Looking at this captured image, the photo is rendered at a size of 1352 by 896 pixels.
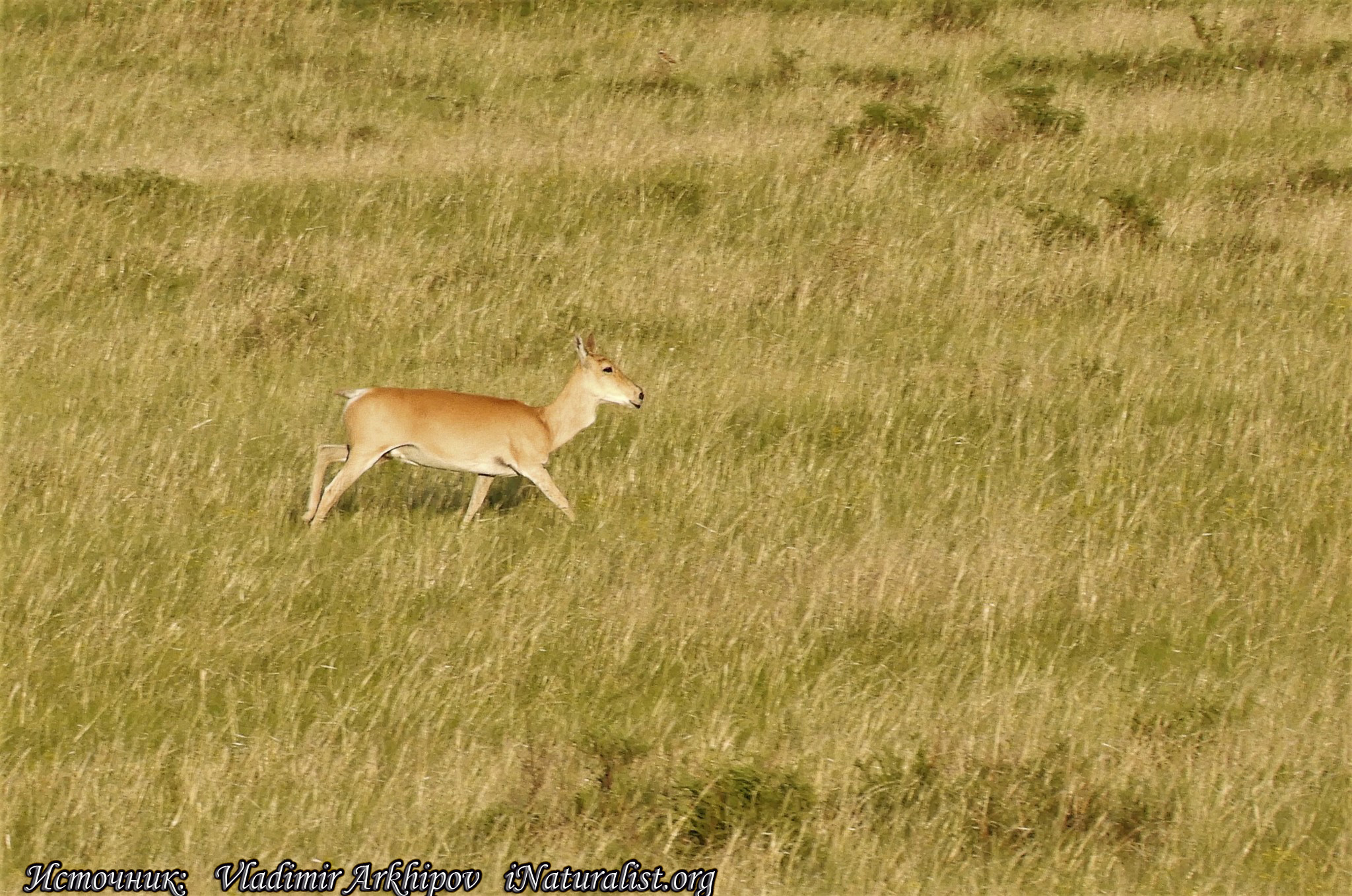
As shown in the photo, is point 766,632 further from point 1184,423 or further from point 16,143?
point 16,143

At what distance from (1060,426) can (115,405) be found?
583 centimetres

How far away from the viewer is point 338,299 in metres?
12.8

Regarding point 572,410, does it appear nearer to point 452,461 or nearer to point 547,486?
point 547,486

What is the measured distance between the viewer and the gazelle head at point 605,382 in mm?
9742

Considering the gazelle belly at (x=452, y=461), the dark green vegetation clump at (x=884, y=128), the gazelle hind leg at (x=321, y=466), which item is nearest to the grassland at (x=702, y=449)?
the dark green vegetation clump at (x=884, y=128)

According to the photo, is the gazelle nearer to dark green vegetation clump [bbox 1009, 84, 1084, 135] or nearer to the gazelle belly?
the gazelle belly

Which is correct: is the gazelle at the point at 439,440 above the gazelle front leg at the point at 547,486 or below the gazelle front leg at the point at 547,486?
above

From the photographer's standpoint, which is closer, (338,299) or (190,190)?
(338,299)

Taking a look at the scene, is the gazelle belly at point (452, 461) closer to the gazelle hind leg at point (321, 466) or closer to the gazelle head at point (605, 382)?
the gazelle hind leg at point (321, 466)

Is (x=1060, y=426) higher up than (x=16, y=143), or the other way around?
(x=16, y=143)

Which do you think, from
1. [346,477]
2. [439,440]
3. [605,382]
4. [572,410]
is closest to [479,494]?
[439,440]

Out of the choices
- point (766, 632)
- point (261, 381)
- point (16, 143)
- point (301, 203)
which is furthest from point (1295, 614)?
point (16, 143)

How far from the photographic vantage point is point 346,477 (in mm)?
9062

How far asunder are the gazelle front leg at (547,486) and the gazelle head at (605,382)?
2.17 feet
